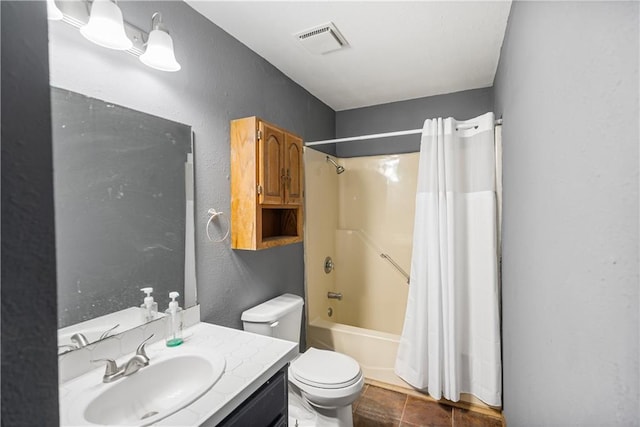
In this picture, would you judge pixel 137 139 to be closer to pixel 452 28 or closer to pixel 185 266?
pixel 185 266

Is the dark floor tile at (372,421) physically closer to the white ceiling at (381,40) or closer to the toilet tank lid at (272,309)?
the toilet tank lid at (272,309)

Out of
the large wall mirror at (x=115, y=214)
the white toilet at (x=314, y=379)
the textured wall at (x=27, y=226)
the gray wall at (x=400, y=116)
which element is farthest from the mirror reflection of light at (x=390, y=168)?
the textured wall at (x=27, y=226)

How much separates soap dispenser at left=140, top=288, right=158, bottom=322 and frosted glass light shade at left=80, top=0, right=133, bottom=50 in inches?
37.9

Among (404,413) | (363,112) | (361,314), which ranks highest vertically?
(363,112)

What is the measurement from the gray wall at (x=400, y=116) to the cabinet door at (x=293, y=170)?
45.1 inches

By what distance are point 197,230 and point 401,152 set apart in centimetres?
202

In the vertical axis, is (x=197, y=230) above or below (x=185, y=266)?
above

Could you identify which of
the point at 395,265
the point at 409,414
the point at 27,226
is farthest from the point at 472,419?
the point at 27,226

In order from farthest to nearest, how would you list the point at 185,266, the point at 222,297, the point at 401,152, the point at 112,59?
the point at 401,152
the point at 222,297
the point at 185,266
the point at 112,59

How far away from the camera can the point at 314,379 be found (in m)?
1.59

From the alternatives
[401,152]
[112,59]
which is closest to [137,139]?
[112,59]

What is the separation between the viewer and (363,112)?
9.81ft

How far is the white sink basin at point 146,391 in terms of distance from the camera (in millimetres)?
878

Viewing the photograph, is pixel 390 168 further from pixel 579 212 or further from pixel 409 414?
pixel 579 212
